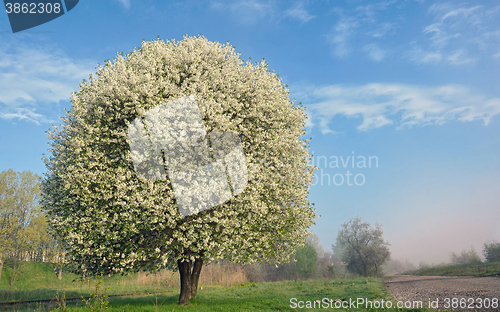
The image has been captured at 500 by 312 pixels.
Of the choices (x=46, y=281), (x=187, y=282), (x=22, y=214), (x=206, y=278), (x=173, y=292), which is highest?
(x=22, y=214)

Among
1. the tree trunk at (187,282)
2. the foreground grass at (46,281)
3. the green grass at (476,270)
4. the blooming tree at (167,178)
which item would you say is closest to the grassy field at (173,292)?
the foreground grass at (46,281)

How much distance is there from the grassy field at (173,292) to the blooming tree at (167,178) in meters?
2.55

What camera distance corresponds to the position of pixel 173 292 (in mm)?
31797

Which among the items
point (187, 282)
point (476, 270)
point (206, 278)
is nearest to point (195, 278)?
point (187, 282)

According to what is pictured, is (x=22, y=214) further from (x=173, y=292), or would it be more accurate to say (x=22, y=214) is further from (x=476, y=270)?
(x=476, y=270)

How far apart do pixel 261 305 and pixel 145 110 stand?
13751 mm

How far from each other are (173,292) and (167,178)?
68.5ft

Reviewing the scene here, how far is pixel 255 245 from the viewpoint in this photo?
1656cm

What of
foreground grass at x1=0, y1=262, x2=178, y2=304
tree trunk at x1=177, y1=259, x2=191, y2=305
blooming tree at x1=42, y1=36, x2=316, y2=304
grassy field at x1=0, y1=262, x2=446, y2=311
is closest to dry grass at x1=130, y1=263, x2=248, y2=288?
foreground grass at x1=0, y1=262, x2=178, y2=304

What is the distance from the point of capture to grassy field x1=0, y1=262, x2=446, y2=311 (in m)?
18.2

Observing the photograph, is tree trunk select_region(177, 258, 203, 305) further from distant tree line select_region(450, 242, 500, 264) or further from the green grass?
distant tree line select_region(450, 242, 500, 264)

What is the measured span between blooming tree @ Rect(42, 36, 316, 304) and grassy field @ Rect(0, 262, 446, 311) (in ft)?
8.36

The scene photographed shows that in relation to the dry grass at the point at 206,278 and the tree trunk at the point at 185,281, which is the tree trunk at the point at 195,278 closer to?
the tree trunk at the point at 185,281

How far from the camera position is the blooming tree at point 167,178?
50.3 ft
